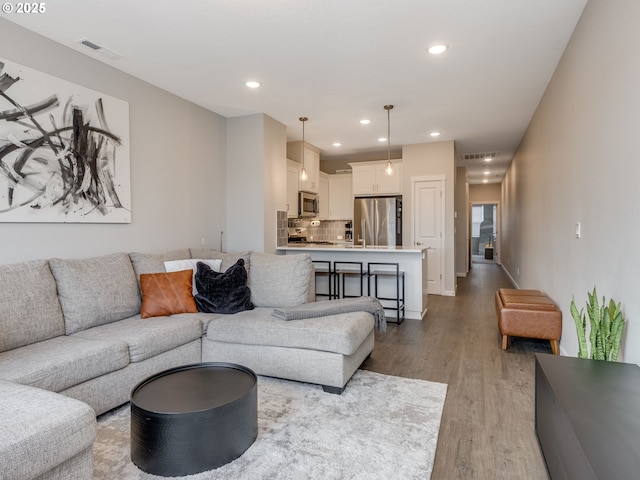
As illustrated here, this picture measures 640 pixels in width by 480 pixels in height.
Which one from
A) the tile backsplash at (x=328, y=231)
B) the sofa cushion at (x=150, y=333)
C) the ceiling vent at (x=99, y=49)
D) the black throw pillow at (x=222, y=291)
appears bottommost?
the sofa cushion at (x=150, y=333)

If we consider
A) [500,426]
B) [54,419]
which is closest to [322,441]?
[500,426]

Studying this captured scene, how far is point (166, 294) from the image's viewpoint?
3.15m

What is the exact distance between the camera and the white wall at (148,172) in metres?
2.81

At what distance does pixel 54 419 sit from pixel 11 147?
2.28m

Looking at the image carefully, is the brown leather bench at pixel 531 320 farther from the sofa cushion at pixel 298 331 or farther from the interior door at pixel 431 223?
the interior door at pixel 431 223

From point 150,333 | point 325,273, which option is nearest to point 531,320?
point 325,273

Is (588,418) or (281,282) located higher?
(281,282)

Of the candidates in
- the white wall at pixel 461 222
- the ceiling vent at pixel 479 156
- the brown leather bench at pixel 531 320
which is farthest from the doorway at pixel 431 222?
the brown leather bench at pixel 531 320

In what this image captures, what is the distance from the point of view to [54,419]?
135 centimetres

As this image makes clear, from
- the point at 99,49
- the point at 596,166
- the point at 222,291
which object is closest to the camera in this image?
the point at 596,166

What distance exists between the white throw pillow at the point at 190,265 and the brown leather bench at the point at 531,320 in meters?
2.82

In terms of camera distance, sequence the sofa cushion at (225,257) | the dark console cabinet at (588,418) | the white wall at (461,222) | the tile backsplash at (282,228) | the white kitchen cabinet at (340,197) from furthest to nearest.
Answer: the white wall at (461,222) < the white kitchen cabinet at (340,197) < the tile backsplash at (282,228) < the sofa cushion at (225,257) < the dark console cabinet at (588,418)

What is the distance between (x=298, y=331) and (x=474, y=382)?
142 cm

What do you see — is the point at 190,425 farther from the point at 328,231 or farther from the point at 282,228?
the point at 328,231
